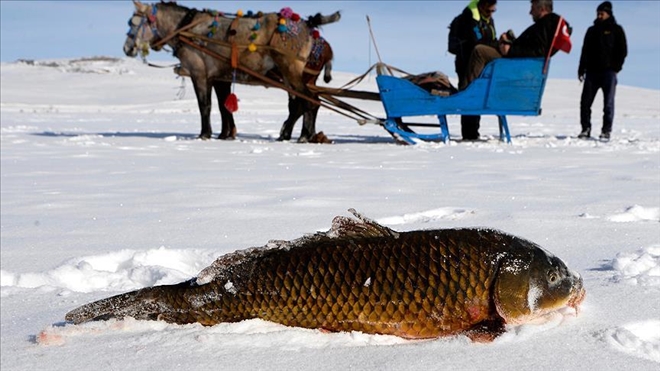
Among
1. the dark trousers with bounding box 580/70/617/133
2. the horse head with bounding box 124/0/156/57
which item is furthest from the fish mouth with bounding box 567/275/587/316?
the horse head with bounding box 124/0/156/57

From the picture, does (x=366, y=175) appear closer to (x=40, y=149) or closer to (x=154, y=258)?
(x=154, y=258)

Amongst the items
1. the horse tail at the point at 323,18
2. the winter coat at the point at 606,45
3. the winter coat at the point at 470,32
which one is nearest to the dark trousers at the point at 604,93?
the winter coat at the point at 606,45

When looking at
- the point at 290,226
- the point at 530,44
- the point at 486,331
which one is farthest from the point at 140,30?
the point at 486,331

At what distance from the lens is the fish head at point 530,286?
165 cm

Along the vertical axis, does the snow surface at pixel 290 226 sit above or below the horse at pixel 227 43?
below

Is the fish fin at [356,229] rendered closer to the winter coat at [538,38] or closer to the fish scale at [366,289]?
the fish scale at [366,289]

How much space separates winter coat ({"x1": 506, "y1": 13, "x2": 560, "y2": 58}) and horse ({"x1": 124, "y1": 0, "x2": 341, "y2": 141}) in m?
2.71

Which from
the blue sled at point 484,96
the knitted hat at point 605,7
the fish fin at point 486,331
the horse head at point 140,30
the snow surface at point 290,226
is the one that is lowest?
the snow surface at point 290,226

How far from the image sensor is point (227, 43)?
10.4m

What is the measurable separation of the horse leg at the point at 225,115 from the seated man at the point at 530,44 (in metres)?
3.41

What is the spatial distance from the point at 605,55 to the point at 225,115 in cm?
512

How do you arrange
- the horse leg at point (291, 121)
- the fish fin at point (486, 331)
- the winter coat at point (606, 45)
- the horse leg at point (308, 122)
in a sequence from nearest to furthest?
the fish fin at point (486, 331) → the winter coat at point (606, 45) → the horse leg at point (308, 122) → the horse leg at point (291, 121)

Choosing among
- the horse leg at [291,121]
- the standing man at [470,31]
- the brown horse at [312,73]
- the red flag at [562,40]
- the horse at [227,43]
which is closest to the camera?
the red flag at [562,40]

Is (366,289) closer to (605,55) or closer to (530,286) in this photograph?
(530,286)
